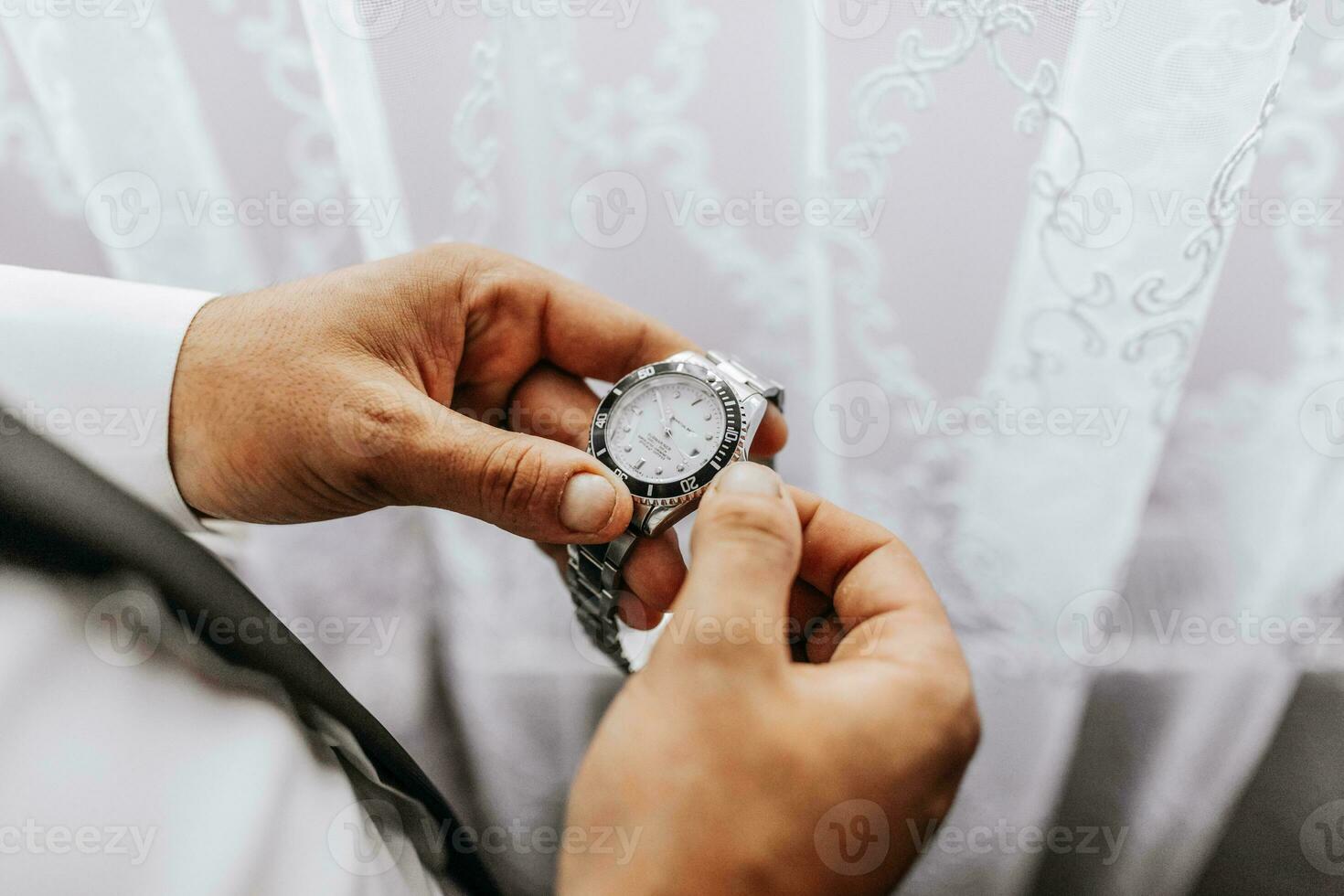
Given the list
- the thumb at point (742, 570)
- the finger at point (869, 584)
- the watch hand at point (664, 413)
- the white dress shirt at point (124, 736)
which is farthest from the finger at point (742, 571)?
the white dress shirt at point (124, 736)

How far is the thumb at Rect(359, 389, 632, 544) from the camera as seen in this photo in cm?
70

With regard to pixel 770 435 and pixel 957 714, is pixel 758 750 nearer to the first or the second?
pixel 957 714

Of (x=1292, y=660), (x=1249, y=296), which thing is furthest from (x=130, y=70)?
(x=1292, y=660)

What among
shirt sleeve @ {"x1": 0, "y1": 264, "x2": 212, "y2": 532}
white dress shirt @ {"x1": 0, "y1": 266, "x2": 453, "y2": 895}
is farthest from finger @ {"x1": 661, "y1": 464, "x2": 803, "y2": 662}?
shirt sleeve @ {"x1": 0, "y1": 264, "x2": 212, "y2": 532}

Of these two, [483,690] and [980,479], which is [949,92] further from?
[483,690]

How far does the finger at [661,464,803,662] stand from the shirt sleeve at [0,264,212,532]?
0.47 m

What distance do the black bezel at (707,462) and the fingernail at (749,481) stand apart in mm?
133

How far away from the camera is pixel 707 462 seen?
2.59 feet

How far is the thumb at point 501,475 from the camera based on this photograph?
0.70 meters

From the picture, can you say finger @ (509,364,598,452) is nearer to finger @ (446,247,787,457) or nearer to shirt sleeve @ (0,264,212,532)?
finger @ (446,247,787,457)

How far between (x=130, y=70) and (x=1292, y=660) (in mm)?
1369

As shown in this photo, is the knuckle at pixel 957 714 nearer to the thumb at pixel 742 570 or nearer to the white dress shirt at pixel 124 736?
the thumb at pixel 742 570

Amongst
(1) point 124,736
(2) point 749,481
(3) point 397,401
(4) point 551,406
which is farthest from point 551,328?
(1) point 124,736

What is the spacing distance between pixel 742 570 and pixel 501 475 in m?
0.24
